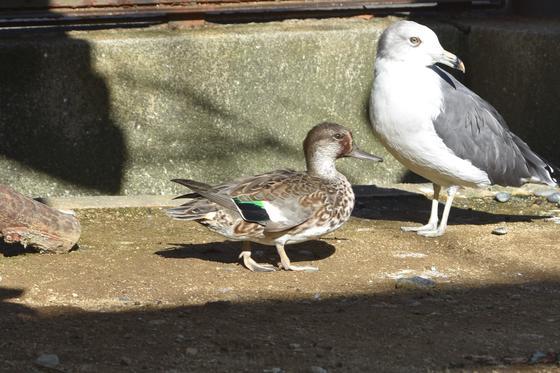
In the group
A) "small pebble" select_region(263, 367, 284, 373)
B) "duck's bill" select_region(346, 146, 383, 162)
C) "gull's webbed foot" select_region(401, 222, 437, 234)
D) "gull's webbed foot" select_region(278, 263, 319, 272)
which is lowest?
"gull's webbed foot" select_region(401, 222, 437, 234)

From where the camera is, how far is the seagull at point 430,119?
23.1ft

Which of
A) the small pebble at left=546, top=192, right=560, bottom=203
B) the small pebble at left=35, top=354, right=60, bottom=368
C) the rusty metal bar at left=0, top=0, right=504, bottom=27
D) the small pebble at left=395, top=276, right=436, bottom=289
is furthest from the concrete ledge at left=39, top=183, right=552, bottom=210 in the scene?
the small pebble at left=35, top=354, right=60, bottom=368

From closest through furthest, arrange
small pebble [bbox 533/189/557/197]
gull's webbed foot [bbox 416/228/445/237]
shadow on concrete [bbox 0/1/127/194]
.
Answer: gull's webbed foot [bbox 416/228/445/237] → small pebble [bbox 533/189/557/197] → shadow on concrete [bbox 0/1/127/194]

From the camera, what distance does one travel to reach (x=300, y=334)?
521cm

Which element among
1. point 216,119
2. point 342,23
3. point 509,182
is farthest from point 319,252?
point 342,23

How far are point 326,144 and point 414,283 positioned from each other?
3.25 feet

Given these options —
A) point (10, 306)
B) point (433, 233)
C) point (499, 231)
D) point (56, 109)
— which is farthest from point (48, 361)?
point (56, 109)

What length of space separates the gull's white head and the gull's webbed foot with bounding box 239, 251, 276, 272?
168 centimetres

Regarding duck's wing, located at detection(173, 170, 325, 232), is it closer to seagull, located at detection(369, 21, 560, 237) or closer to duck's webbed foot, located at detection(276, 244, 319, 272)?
duck's webbed foot, located at detection(276, 244, 319, 272)

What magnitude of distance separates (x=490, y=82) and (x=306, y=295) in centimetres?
411

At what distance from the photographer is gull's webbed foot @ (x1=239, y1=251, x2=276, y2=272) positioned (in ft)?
20.5

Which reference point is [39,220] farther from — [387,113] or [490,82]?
[490,82]

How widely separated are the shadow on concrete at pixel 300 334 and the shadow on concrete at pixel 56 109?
9.80 feet

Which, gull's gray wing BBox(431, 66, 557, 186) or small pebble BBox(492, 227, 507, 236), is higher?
gull's gray wing BBox(431, 66, 557, 186)
